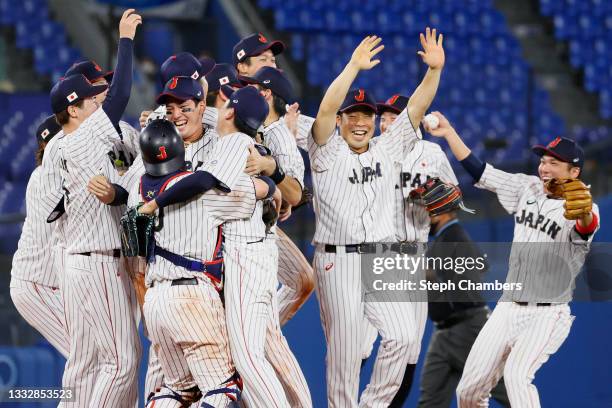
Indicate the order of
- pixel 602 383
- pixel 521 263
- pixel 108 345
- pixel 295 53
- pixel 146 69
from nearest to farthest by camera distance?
pixel 108 345 < pixel 521 263 < pixel 602 383 < pixel 295 53 < pixel 146 69

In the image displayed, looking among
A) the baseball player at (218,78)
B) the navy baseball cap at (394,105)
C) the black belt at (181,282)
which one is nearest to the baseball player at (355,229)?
the baseball player at (218,78)

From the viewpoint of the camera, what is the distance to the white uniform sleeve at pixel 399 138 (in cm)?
591

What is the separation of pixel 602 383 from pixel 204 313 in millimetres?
3105

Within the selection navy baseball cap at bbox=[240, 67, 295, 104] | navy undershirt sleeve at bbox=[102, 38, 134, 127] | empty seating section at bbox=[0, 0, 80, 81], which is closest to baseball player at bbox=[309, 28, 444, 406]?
navy baseball cap at bbox=[240, 67, 295, 104]

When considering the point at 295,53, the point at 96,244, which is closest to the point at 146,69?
the point at 295,53

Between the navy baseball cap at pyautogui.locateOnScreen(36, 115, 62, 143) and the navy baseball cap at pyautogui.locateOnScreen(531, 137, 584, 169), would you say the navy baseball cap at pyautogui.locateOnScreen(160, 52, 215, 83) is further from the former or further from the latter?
the navy baseball cap at pyautogui.locateOnScreen(531, 137, 584, 169)

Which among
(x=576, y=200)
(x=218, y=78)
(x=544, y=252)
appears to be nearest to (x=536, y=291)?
(x=544, y=252)

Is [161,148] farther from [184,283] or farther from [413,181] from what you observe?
[413,181]

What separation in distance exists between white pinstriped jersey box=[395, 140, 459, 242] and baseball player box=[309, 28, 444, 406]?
0.51m

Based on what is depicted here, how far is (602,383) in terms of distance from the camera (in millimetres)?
6746

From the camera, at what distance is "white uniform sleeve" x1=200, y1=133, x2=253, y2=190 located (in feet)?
15.9

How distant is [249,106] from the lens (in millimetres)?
5004

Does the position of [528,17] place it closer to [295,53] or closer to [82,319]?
[295,53]

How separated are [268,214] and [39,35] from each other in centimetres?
734
